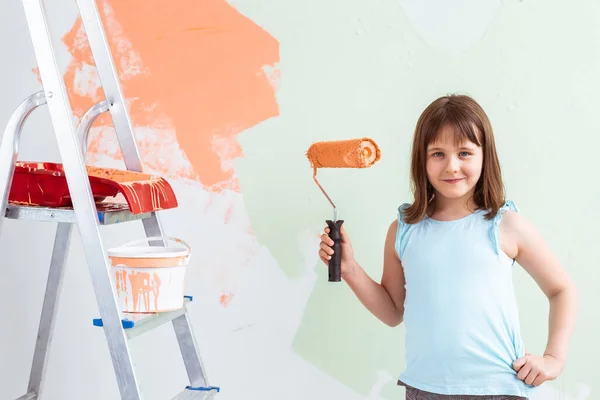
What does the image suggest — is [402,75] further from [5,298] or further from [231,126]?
[5,298]

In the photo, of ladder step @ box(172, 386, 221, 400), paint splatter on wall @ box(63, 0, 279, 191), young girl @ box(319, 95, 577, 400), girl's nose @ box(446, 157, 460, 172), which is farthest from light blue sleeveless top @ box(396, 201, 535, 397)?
paint splatter on wall @ box(63, 0, 279, 191)

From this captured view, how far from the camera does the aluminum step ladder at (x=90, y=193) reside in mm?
1234

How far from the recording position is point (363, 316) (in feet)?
5.94

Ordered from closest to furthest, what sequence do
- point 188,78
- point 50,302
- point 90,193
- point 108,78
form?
1. point 90,193
2. point 108,78
3. point 50,302
4. point 188,78

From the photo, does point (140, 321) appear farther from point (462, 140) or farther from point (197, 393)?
point (462, 140)

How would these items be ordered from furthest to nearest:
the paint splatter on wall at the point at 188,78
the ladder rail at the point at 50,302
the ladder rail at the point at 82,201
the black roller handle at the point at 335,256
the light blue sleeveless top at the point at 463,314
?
1. the paint splatter on wall at the point at 188,78
2. the ladder rail at the point at 50,302
3. the black roller handle at the point at 335,256
4. the light blue sleeveless top at the point at 463,314
5. the ladder rail at the point at 82,201

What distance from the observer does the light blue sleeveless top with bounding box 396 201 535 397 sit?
4.38ft

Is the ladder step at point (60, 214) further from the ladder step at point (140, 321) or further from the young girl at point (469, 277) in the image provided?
the young girl at point (469, 277)

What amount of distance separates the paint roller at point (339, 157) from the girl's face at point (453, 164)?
12 cm

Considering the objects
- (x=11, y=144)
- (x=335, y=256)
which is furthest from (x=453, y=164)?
(x=11, y=144)

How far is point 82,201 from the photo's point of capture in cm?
125

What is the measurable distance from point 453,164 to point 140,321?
2.28ft

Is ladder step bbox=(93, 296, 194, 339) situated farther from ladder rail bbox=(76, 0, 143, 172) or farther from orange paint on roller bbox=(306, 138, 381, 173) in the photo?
orange paint on roller bbox=(306, 138, 381, 173)

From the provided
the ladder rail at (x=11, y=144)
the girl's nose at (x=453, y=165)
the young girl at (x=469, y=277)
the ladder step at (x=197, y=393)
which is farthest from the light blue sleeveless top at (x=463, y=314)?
the ladder rail at (x=11, y=144)
